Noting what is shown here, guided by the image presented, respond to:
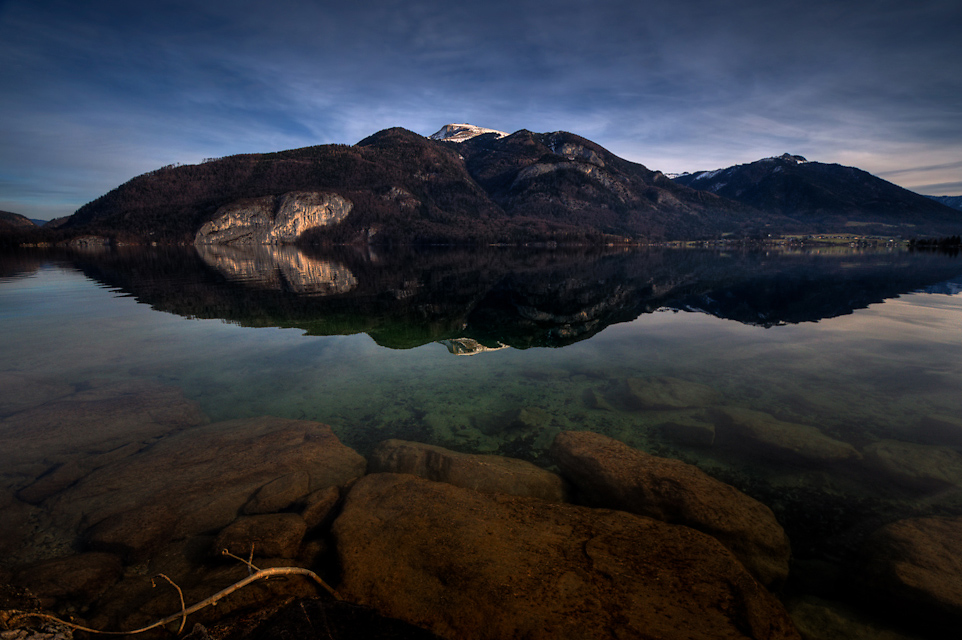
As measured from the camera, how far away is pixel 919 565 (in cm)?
511

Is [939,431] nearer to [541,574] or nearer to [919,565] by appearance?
[919,565]

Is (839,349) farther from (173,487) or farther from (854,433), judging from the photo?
(173,487)

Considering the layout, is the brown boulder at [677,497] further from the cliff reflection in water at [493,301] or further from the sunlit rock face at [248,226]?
the sunlit rock face at [248,226]

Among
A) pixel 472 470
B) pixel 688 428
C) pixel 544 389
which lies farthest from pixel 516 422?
pixel 688 428

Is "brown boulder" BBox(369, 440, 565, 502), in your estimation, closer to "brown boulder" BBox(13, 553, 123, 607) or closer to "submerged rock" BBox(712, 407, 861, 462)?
"brown boulder" BBox(13, 553, 123, 607)

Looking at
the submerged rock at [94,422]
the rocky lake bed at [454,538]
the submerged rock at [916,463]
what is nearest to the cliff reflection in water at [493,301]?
the submerged rock at [94,422]

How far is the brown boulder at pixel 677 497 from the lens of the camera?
5.78 metres

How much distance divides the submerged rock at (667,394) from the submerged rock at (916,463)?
3557 millimetres

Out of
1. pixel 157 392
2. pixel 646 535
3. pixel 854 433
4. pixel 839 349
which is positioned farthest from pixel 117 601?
pixel 839 349

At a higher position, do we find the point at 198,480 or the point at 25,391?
the point at 25,391

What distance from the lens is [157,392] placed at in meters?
11.8

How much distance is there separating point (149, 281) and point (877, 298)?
69090 millimetres

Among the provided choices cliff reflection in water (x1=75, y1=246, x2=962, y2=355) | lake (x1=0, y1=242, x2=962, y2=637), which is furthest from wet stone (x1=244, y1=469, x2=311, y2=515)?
cliff reflection in water (x1=75, y1=246, x2=962, y2=355)

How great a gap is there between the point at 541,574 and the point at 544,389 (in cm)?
853
